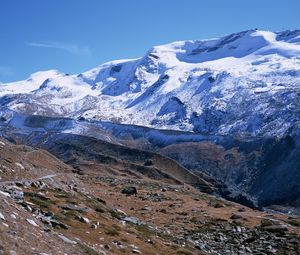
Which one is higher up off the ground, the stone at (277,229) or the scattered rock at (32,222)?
the scattered rock at (32,222)

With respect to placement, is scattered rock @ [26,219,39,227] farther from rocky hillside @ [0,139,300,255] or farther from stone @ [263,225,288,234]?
stone @ [263,225,288,234]

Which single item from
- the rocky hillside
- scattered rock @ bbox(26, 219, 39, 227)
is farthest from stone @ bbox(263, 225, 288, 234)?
scattered rock @ bbox(26, 219, 39, 227)

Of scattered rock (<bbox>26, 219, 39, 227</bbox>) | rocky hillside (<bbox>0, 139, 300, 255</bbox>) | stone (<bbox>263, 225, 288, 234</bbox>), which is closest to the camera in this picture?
rocky hillside (<bbox>0, 139, 300, 255</bbox>)

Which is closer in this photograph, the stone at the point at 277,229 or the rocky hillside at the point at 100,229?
the rocky hillside at the point at 100,229

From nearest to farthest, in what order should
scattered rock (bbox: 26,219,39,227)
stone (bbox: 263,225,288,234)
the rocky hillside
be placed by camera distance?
the rocky hillside < scattered rock (bbox: 26,219,39,227) < stone (bbox: 263,225,288,234)

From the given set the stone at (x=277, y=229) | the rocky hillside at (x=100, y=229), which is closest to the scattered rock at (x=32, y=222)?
the rocky hillside at (x=100, y=229)

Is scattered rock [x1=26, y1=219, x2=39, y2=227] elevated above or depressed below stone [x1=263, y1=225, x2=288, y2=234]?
above

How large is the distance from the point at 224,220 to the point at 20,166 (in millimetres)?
29956

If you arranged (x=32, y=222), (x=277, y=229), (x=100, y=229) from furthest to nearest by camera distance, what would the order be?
1. (x=277, y=229)
2. (x=100, y=229)
3. (x=32, y=222)

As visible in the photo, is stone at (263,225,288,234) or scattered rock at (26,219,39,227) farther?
stone at (263,225,288,234)

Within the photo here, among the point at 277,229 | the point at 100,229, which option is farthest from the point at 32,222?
the point at 277,229

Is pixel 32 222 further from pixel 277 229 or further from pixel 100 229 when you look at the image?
pixel 277 229

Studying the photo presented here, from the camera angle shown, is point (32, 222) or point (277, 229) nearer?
point (32, 222)

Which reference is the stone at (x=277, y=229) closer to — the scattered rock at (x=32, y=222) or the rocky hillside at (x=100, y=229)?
the rocky hillside at (x=100, y=229)
